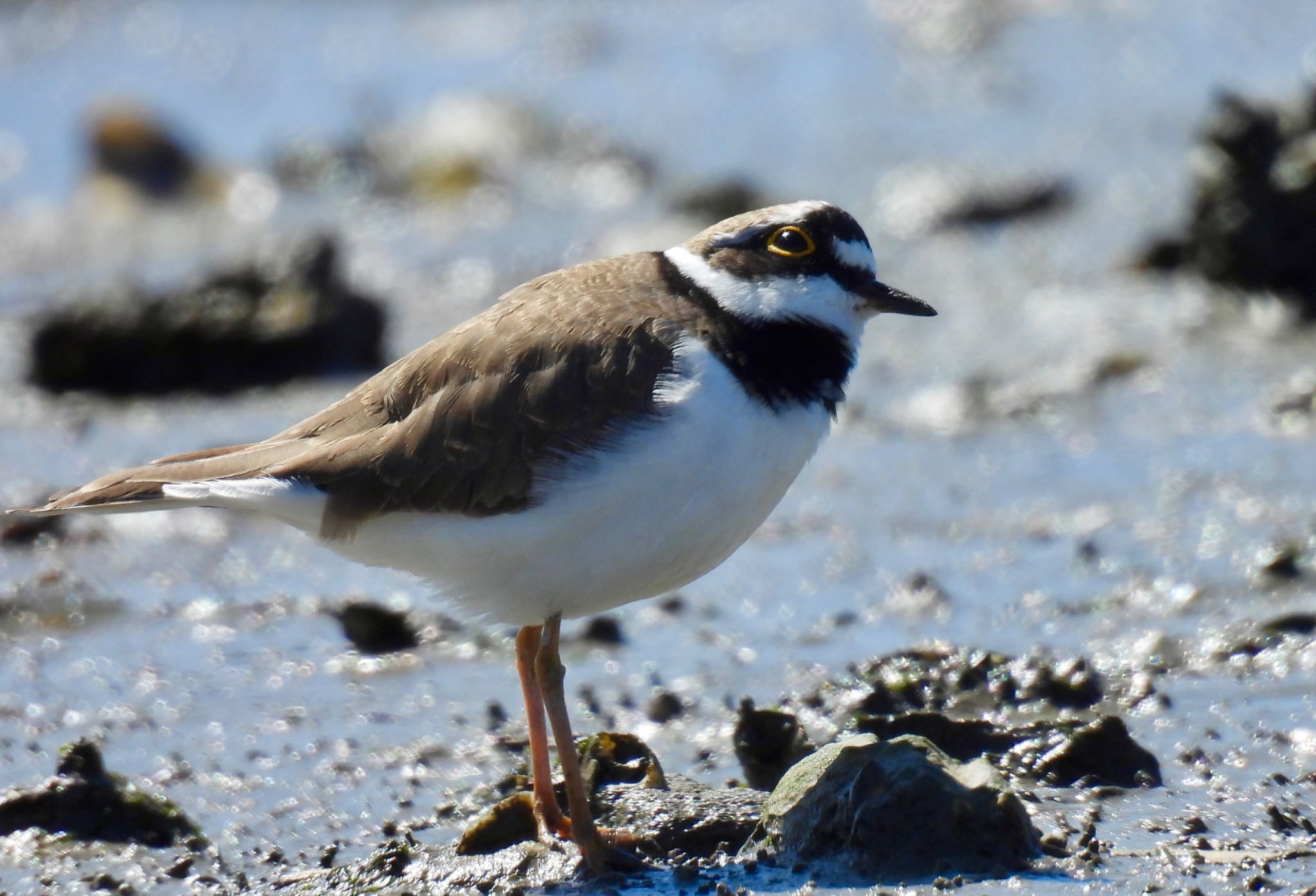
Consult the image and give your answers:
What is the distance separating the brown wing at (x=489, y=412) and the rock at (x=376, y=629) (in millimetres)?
1637

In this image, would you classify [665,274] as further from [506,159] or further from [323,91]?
[323,91]

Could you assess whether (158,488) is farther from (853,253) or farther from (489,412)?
(853,253)

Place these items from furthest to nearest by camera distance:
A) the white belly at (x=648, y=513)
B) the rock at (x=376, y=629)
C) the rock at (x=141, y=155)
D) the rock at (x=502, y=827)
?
the rock at (x=141, y=155), the rock at (x=376, y=629), the rock at (x=502, y=827), the white belly at (x=648, y=513)

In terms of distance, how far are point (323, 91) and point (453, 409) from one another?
15.3m

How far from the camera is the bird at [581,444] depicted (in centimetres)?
510

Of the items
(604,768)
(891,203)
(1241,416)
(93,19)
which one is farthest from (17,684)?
(93,19)

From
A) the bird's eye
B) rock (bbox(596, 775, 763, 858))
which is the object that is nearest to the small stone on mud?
rock (bbox(596, 775, 763, 858))

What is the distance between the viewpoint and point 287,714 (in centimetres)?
666

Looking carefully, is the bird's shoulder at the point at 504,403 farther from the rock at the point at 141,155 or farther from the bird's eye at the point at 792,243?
the rock at the point at 141,155

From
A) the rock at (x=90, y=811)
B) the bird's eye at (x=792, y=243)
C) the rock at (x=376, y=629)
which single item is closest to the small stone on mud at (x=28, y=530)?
the rock at (x=376, y=629)

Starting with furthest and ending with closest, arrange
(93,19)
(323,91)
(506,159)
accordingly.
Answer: (93,19) < (323,91) < (506,159)

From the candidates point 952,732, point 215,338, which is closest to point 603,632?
point 952,732

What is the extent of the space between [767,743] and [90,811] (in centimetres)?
227

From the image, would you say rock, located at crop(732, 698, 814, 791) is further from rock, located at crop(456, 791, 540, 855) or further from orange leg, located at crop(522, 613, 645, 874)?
rock, located at crop(456, 791, 540, 855)
